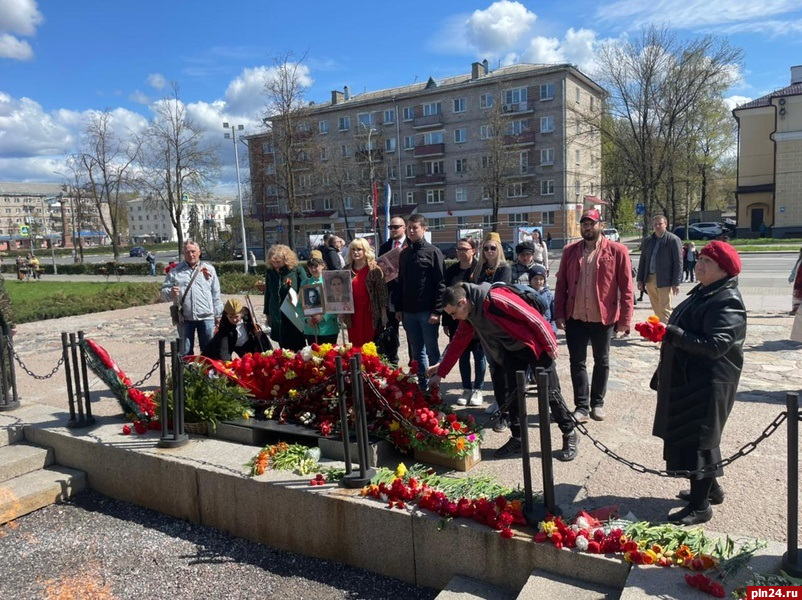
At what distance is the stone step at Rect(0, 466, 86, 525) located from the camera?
5.07m

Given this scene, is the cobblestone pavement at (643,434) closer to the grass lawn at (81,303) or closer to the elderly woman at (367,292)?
the elderly woman at (367,292)

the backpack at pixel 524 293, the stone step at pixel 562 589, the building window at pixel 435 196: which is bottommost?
the stone step at pixel 562 589

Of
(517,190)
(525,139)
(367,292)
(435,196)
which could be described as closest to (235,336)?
(367,292)

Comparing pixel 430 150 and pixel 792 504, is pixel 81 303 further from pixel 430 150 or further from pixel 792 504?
pixel 430 150

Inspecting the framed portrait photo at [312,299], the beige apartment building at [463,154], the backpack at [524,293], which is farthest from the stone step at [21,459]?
the beige apartment building at [463,154]

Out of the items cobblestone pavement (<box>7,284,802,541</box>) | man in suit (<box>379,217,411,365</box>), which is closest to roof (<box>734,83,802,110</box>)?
cobblestone pavement (<box>7,284,802,541</box>)

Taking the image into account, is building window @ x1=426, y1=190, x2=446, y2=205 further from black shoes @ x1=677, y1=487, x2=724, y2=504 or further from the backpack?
black shoes @ x1=677, y1=487, x2=724, y2=504

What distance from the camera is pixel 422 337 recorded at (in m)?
6.54

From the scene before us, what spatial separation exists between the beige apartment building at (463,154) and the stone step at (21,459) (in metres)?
Answer: 37.9

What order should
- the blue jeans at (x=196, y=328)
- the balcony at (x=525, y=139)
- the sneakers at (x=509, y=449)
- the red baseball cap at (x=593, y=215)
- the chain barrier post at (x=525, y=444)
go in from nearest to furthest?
the chain barrier post at (x=525, y=444), the sneakers at (x=509, y=449), the red baseball cap at (x=593, y=215), the blue jeans at (x=196, y=328), the balcony at (x=525, y=139)

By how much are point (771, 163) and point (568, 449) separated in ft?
159

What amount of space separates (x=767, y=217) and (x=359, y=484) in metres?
49.3

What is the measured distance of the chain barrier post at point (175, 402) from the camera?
16.3 feet

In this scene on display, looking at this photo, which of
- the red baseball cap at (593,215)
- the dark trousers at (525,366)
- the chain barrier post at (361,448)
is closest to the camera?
the chain barrier post at (361,448)
